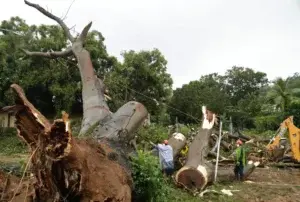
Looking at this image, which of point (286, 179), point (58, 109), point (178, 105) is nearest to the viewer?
point (286, 179)

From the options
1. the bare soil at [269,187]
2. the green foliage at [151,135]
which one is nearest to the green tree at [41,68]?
the green foliage at [151,135]

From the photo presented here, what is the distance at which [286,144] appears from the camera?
15734 millimetres

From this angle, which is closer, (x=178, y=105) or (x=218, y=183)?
(x=218, y=183)

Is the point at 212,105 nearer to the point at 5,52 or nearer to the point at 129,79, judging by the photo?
the point at 129,79

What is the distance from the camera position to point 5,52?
19.7 m

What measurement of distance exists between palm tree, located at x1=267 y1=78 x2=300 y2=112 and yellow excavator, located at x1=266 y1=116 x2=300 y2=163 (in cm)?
1235

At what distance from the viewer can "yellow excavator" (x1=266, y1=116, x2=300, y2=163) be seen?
1354cm

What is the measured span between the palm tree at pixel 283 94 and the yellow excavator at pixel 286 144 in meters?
12.3

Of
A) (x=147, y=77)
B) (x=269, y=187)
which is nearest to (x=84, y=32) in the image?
(x=269, y=187)

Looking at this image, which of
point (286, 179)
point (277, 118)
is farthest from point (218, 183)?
point (277, 118)

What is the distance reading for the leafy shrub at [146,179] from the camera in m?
6.40

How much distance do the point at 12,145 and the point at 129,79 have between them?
7522 millimetres

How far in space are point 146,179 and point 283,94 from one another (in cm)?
2345

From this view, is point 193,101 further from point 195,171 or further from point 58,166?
point 58,166
